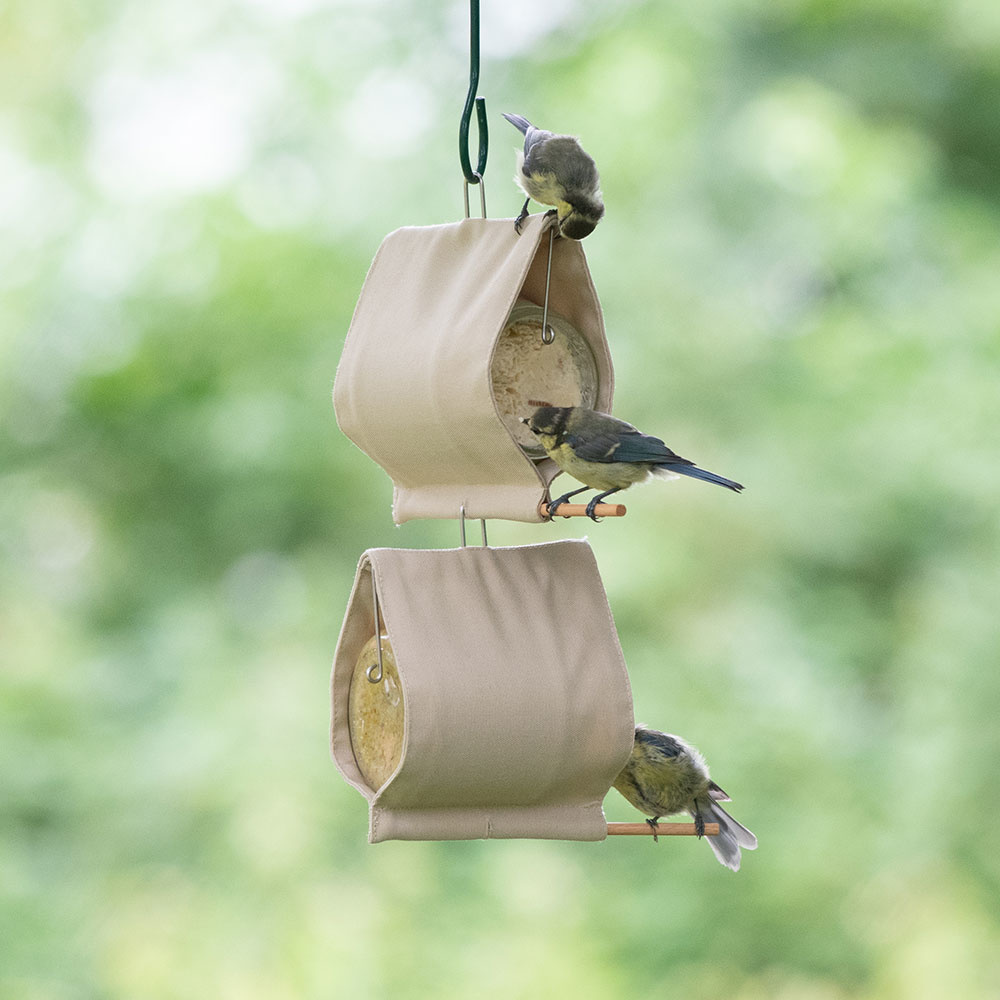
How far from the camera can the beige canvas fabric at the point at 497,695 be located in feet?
5.90

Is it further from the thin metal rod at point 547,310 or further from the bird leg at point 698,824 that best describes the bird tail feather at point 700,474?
the bird leg at point 698,824

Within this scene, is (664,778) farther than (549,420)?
Yes

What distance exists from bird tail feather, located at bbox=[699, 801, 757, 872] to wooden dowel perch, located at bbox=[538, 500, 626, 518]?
1.80ft

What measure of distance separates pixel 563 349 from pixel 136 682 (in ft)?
14.5

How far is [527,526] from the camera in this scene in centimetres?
545

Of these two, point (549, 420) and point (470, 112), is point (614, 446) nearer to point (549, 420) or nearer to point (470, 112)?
point (549, 420)

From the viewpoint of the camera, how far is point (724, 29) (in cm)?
604

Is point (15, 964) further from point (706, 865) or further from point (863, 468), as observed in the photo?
point (863, 468)

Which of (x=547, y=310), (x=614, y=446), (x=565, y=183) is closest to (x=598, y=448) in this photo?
(x=614, y=446)

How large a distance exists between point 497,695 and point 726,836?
0.52 meters

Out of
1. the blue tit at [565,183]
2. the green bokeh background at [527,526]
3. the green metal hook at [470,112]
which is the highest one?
the green metal hook at [470,112]

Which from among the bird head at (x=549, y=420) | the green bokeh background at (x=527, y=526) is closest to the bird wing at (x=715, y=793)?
the bird head at (x=549, y=420)

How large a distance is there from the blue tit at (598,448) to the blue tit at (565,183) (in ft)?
0.81

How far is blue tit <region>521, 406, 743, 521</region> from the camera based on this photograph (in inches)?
70.9
